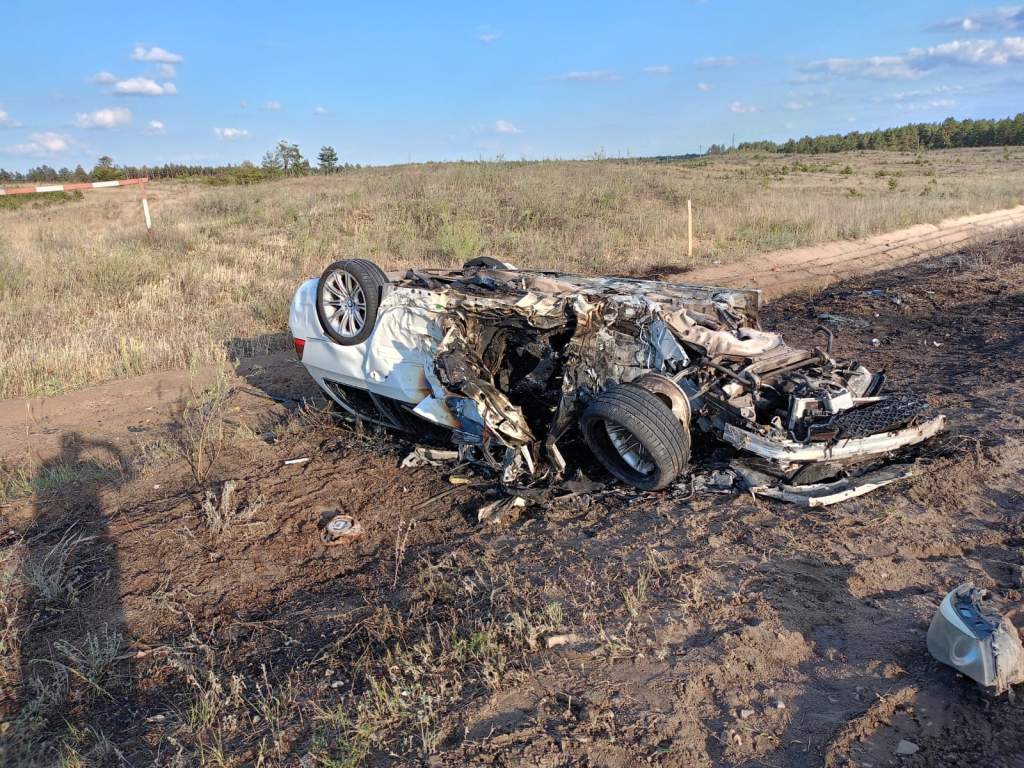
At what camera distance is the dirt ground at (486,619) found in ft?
8.62

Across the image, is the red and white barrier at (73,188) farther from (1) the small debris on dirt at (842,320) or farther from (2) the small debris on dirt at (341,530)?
(1) the small debris on dirt at (842,320)

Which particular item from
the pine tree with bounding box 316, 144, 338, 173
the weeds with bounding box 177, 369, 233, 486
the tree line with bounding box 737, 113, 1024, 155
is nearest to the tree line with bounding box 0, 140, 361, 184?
the pine tree with bounding box 316, 144, 338, 173

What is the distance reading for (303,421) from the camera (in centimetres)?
640

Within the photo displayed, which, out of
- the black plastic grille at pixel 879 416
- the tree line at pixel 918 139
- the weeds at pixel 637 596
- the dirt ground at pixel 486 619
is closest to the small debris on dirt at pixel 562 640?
the dirt ground at pixel 486 619

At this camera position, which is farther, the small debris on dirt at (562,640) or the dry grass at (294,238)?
the dry grass at (294,238)

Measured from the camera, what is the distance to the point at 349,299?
559cm

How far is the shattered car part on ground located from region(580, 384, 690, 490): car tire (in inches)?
64.2

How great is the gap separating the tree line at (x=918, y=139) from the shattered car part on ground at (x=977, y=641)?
64409 mm

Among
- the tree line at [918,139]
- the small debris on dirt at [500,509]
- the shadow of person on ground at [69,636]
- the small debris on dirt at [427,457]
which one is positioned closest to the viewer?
the shadow of person on ground at [69,636]

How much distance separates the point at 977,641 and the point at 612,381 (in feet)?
8.26

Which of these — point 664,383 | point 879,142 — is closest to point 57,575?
point 664,383

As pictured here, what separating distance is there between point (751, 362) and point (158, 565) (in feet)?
13.0

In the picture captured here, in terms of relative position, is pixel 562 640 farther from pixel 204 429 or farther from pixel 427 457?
pixel 204 429

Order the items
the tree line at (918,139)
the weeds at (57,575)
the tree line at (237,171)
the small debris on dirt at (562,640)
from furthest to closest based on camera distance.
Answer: the tree line at (918,139), the tree line at (237,171), the weeds at (57,575), the small debris on dirt at (562,640)
